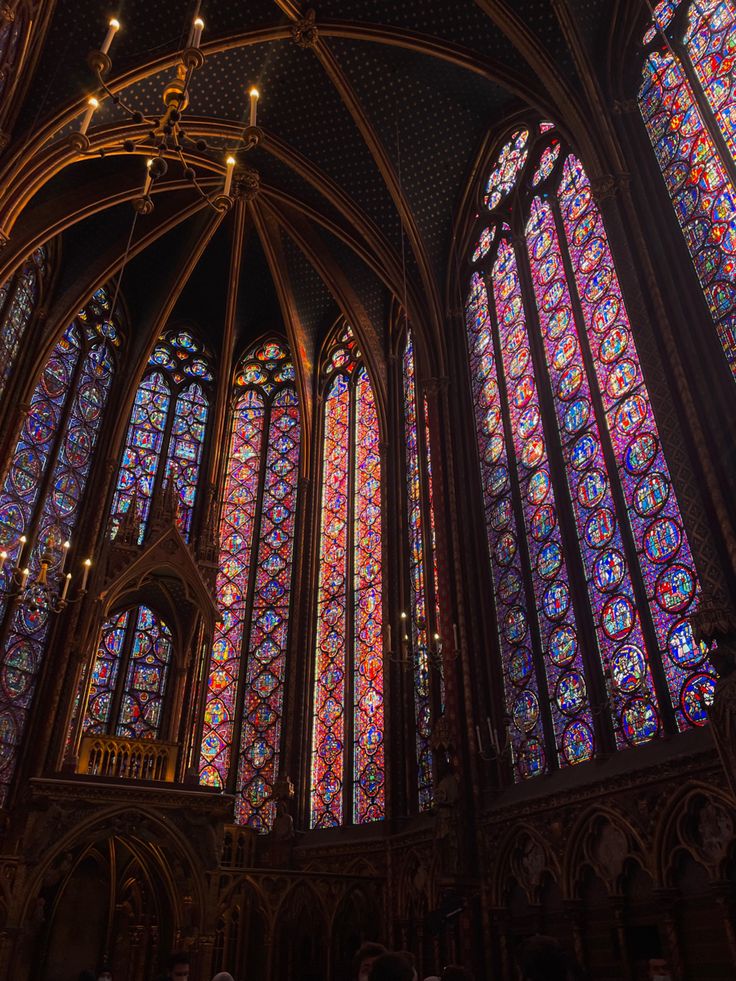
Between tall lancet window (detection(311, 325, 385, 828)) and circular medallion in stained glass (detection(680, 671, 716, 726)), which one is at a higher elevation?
tall lancet window (detection(311, 325, 385, 828))

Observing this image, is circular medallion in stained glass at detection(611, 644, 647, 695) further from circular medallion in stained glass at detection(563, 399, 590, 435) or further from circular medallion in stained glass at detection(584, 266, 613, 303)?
circular medallion in stained glass at detection(584, 266, 613, 303)

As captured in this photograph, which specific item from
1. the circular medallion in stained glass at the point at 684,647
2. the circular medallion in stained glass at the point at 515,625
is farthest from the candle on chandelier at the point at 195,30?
the circular medallion in stained glass at the point at 515,625

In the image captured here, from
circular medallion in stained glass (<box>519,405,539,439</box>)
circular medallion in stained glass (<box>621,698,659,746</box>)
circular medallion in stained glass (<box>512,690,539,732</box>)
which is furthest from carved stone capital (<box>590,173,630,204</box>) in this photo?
circular medallion in stained glass (<box>512,690,539,732</box>)

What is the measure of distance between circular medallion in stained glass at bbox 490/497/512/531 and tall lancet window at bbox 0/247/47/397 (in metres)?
9.53

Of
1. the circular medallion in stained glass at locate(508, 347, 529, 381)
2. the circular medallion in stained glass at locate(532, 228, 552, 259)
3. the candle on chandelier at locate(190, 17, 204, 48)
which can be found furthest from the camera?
the circular medallion in stained glass at locate(532, 228, 552, 259)

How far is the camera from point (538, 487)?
11.6 metres

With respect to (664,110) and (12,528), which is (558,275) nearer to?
(664,110)

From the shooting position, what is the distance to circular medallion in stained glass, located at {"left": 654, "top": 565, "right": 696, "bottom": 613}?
8.70m

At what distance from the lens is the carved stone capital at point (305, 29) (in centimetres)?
1348

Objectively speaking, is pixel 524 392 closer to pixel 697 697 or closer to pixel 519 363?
pixel 519 363

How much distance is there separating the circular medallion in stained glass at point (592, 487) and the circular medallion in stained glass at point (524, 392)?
6.87 ft

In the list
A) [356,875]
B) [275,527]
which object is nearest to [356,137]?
[275,527]

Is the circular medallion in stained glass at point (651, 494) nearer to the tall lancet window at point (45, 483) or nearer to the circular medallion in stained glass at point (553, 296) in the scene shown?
the circular medallion in stained glass at point (553, 296)

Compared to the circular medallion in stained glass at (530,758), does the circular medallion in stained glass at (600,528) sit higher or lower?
higher
